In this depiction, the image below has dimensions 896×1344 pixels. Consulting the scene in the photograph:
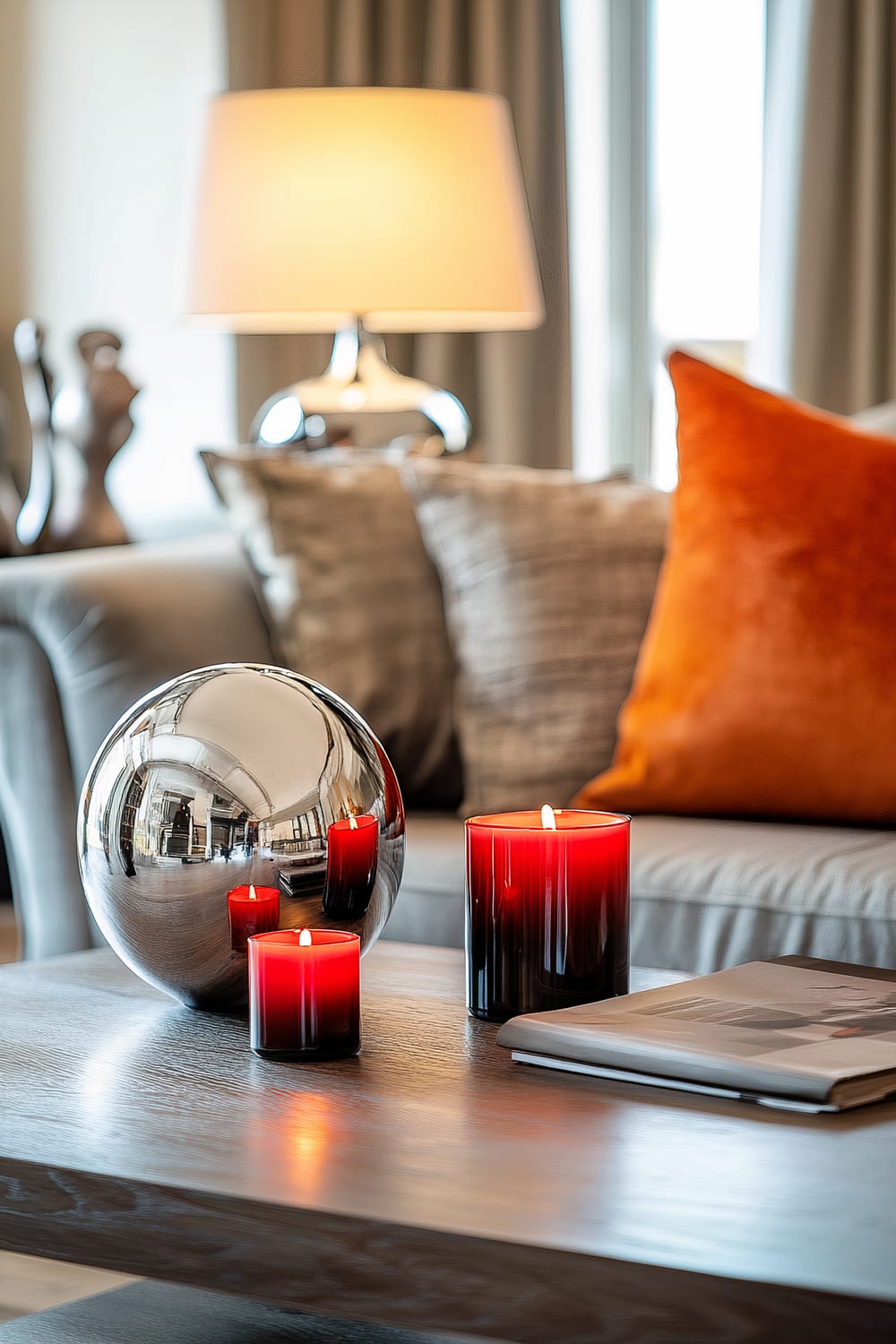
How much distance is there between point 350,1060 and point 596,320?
301cm

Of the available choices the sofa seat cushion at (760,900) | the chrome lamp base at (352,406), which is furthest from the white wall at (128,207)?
the sofa seat cushion at (760,900)

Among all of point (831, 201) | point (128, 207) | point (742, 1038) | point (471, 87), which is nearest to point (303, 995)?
point (742, 1038)

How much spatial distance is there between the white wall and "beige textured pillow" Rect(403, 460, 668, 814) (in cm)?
201

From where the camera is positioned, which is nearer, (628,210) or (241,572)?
(241,572)

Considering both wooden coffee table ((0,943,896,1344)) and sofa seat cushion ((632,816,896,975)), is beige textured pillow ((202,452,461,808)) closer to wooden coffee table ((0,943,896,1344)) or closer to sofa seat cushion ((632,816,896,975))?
sofa seat cushion ((632,816,896,975))

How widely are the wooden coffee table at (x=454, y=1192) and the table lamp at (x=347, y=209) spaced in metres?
1.47

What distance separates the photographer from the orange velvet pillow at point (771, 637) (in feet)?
5.55

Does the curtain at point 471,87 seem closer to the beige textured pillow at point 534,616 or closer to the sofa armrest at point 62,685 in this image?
the beige textured pillow at point 534,616

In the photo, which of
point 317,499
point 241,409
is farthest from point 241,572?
point 241,409

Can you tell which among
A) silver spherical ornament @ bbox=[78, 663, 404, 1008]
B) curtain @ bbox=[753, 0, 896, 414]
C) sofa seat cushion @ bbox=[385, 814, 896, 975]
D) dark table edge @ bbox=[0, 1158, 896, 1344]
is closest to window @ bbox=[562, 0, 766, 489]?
curtain @ bbox=[753, 0, 896, 414]

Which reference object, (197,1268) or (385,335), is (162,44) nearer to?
(385,335)

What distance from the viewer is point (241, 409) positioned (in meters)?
3.75

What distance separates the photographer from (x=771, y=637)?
1719mm

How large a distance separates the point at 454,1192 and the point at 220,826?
36 cm
